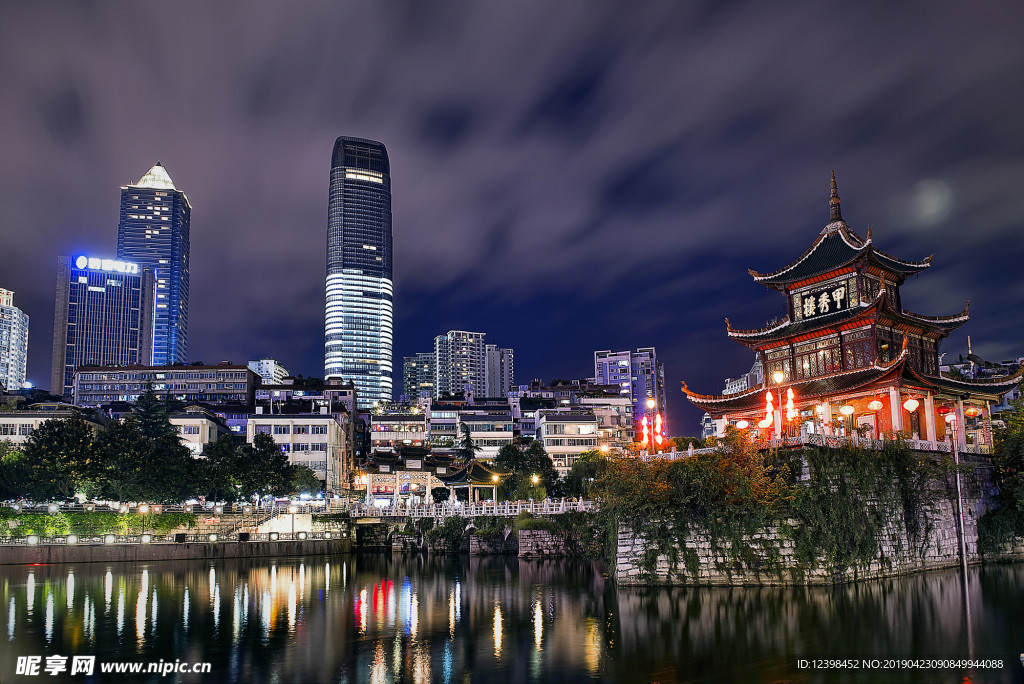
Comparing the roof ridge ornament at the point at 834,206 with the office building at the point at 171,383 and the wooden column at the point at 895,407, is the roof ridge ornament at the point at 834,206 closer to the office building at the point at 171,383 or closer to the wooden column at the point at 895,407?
the wooden column at the point at 895,407

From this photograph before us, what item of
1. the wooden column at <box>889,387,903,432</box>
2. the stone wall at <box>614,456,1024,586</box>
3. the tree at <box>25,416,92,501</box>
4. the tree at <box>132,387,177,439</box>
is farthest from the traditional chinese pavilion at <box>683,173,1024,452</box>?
the tree at <box>132,387,177,439</box>

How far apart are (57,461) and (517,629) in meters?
48.7

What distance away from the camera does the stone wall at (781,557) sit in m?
33.9

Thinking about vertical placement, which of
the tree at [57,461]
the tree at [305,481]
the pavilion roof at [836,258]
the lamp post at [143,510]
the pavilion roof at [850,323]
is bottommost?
the lamp post at [143,510]

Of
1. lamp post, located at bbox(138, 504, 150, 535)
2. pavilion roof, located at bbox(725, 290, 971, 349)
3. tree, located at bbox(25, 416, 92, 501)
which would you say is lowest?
lamp post, located at bbox(138, 504, 150, 535)

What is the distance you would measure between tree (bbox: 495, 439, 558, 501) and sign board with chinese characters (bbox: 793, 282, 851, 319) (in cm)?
3113

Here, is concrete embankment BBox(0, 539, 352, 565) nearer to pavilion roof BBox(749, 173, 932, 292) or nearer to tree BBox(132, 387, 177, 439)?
tree BBox(132, 387, 177, 439)

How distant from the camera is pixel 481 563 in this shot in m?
56.8

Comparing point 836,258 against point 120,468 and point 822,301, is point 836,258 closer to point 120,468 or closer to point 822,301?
point 822,301

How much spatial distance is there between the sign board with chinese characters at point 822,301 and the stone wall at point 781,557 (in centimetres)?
1328

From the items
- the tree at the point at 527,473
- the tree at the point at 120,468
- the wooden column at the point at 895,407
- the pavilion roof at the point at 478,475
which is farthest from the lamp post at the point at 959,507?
the tree at the point at 120,468

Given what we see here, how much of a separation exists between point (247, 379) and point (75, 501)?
242 ft

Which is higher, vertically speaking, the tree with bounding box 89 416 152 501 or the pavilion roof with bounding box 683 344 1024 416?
the pavilion roof with bounding box 683 344 1024 416

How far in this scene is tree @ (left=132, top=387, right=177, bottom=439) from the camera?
7925 centimetres
